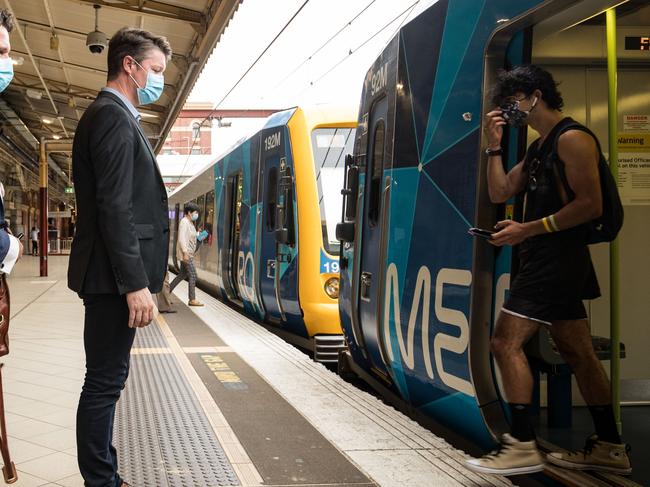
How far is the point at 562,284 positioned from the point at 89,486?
2.06m

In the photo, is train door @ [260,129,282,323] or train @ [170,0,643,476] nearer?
train @ [170,0,643,476]

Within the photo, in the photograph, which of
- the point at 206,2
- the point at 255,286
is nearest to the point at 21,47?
the point at 206,2

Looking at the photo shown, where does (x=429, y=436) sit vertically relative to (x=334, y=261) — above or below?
below

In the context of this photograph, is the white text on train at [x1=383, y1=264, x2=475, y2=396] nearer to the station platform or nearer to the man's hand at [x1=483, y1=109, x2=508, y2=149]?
the station platform

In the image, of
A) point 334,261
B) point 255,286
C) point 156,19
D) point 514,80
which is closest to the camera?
point 514,80

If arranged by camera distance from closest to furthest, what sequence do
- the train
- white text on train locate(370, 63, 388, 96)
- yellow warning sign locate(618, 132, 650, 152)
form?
the train < yellow warning sign locate(618, 132, 650, 152) < white text on train locate(370, 63, 388, 96)

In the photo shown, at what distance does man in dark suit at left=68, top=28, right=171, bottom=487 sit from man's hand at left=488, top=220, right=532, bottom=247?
1.42m

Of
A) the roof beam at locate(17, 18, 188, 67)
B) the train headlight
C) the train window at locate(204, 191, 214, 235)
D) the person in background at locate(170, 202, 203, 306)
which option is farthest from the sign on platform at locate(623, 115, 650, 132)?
the train window at locate(204, 191, 214, 235)

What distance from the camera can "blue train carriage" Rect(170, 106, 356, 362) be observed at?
7.68 meters

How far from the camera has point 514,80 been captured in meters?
3.13

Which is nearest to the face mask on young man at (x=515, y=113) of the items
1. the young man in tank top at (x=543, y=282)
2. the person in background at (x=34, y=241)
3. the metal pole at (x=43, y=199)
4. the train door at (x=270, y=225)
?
the young man in tank top at (x=543, y=282)

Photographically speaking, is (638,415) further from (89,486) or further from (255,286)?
(255,286)

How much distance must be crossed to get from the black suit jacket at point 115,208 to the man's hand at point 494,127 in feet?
4.67

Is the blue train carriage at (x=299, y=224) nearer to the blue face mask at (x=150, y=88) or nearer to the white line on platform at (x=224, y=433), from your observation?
the white line on platform at (x=224, y=433)
